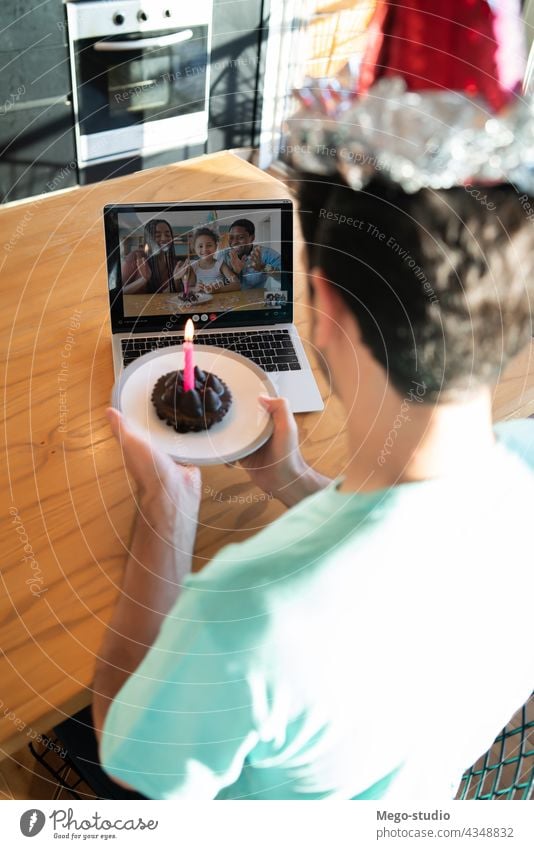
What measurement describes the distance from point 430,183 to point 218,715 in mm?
433

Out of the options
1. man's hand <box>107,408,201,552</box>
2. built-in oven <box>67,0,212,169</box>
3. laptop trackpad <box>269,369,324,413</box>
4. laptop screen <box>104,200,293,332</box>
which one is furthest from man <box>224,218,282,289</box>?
built-in oven <box>67,0,212,169</box>

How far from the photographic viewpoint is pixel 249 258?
0.79 metres

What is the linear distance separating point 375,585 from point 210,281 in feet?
1.29

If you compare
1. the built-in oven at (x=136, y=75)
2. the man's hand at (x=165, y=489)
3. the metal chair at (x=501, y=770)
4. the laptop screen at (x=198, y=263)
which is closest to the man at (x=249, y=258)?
the laptop screen at (x=198, y=263)

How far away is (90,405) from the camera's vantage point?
2.46ft

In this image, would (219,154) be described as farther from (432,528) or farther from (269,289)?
(432,528)

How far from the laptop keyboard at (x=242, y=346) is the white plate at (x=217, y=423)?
0.03 metres

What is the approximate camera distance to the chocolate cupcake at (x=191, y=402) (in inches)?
26.3

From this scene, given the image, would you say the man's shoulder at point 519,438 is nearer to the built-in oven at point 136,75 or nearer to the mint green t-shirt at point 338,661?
the mint green t-shirt at point 338,661

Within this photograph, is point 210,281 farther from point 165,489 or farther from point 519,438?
point 519,438

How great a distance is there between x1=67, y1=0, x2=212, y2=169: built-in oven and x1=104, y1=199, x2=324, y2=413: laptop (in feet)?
3.59

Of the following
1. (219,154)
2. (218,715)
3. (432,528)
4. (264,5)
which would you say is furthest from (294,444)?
(264,5)

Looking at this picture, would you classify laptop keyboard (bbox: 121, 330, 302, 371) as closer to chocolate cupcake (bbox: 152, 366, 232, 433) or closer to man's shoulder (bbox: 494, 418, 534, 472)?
chocolate cupcake (bbox: 152, 366, 232, 433)

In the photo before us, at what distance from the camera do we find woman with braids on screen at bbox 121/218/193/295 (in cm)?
75
